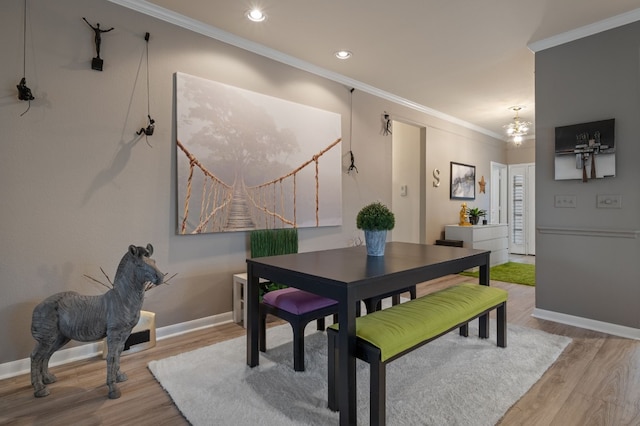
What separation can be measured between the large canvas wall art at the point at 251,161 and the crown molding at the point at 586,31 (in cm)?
202

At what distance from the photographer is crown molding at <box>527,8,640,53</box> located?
8.77 ft

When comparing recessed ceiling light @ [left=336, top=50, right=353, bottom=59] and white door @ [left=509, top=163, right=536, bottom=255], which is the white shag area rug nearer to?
recessed ceiling light @ [left=336, top=50, right=353, bottom=59]

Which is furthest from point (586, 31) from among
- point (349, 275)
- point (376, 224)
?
point (349, 275)

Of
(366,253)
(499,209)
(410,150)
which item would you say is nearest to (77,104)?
(366,253)

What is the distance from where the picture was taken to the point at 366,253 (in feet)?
7.67

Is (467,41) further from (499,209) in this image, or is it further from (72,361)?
(499,209)

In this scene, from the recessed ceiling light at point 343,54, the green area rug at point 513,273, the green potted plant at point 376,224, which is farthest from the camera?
the green area rug at point 513,273

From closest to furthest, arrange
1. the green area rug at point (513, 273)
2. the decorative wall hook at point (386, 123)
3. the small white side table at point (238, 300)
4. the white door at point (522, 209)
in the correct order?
the small white side table at point (238, 300) → the decorative wall hook at point (386, 123) → the green area rug at point (513, 273) → the white door at point (522, 209)

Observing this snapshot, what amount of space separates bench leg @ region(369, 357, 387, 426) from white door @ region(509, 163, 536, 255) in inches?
275

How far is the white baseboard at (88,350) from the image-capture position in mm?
2068

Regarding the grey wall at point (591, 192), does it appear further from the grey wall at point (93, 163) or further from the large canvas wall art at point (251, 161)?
the grey wall at point (93, 163)

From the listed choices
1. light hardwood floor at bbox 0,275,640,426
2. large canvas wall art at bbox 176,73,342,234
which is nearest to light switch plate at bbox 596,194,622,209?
light hardwood floor at bbox 0,275,640,426

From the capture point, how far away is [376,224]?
2.13 metres

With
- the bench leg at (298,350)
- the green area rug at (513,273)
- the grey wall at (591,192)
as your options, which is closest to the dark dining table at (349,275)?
the bench leg at (298,350)
